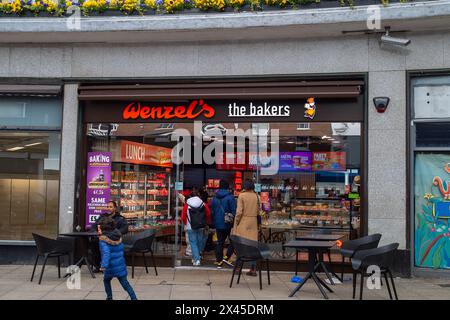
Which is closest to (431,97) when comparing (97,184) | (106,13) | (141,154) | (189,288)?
(189,288)

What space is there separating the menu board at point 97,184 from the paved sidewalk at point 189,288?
139 centimetres

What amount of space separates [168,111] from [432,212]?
5.68 m

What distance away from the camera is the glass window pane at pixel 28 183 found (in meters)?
11.5

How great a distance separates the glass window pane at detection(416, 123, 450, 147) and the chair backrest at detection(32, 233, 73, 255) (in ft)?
22.8

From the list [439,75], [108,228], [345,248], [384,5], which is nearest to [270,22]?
[384,5]

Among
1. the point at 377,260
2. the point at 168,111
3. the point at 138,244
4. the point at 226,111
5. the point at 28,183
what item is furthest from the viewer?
the point at 28,183

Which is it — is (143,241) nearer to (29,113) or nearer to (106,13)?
(29,113)

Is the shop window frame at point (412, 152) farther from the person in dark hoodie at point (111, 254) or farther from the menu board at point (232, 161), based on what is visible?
the person in dark hoodie at point (111, 254)

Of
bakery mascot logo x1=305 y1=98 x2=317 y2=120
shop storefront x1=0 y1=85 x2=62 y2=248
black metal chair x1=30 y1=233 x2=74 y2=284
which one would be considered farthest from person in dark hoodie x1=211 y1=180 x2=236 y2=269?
shop storefront x1=0 y1=85 x2=62 y2=248

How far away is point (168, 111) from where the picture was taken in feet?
36.9

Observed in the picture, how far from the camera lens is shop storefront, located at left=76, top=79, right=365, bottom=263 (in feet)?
35.3

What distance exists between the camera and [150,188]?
41.5 ft

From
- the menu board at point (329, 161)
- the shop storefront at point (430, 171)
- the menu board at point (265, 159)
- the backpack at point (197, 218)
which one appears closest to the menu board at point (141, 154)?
the backpack at point (197, 218)

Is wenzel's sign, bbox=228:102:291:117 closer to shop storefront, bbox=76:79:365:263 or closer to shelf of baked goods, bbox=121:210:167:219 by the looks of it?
shop storefront, bbox=76:79:365:263
